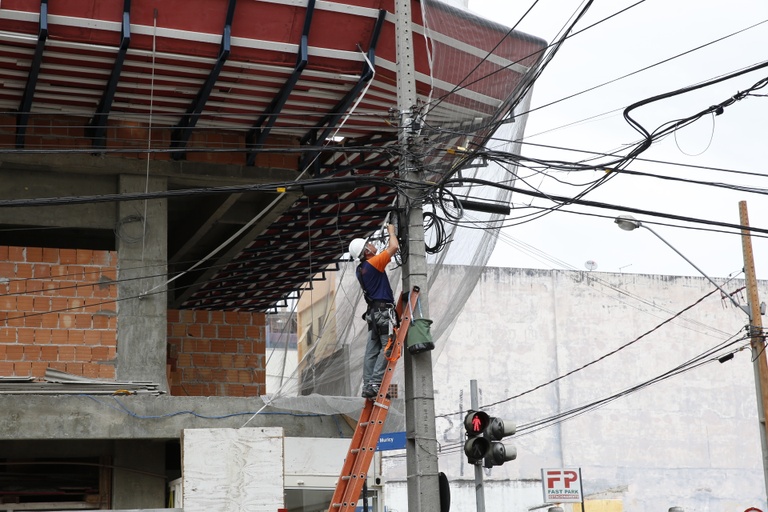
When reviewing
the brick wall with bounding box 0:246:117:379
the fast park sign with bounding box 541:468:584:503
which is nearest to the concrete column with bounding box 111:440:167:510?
the brick wall with bounding box 0:246:117:379

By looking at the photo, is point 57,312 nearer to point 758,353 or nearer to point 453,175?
point 453,175

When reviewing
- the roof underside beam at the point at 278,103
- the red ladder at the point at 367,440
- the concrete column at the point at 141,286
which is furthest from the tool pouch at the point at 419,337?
the concrete column at the point at 141,286

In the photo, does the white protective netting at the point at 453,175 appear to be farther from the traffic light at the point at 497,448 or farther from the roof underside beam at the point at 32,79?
the roof underside beam at the point at 32,79

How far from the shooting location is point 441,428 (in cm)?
3981

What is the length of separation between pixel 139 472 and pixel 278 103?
246 inches

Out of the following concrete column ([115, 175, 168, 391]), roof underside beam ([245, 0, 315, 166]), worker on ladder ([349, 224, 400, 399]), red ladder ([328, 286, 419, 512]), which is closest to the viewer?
red ladder ([328, 286, 419, 512])

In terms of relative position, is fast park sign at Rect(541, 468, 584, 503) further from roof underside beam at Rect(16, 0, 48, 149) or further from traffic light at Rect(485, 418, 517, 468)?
roof underside beam at Rect(16, 0, 48, 149)

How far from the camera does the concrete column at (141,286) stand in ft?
55.6

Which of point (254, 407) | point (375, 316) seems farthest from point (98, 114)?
point (375, 316)

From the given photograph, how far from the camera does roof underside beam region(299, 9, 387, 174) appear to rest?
16.2 m

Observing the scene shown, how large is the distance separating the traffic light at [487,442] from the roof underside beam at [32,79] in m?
7.60

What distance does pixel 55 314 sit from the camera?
16.6 meters

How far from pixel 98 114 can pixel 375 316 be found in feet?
23.0

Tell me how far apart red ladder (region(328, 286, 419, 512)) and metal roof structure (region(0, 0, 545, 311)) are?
176 cm
